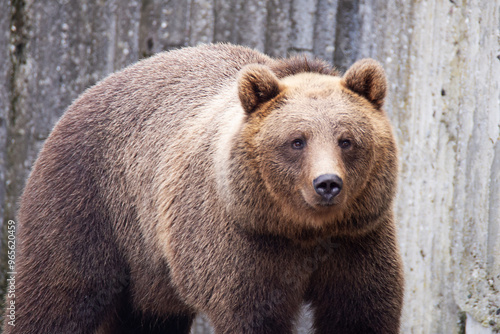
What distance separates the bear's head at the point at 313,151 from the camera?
403 cm

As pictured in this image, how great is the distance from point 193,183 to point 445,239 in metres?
2.76

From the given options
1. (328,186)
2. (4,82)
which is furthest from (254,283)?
(4,82)

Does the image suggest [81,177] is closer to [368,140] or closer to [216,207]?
[216,207]

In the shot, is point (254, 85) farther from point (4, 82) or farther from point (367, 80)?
point (4, 82)

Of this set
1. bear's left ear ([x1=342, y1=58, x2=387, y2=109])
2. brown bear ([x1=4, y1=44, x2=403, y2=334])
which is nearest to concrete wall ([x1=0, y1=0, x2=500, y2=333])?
brown bear ([x1=4, y1=44, x2=403, y2=334])

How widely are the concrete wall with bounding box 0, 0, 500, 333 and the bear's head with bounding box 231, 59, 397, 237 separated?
2004 mm

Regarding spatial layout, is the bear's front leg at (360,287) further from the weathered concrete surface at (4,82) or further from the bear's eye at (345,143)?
the weathered concrete surface at (4,82)

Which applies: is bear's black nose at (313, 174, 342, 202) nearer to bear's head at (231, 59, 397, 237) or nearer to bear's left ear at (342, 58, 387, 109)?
bear's head at (231, 59, 397, 237)

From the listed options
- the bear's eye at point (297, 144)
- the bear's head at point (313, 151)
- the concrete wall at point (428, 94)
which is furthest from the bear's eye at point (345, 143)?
the concrete wall at point (428, 94)

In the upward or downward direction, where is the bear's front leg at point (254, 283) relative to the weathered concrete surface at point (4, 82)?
downward

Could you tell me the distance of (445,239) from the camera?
6.30 meters

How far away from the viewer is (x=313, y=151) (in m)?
3.97

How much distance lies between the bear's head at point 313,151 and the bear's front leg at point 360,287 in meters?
0.23

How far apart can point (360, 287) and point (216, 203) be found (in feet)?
3.61
